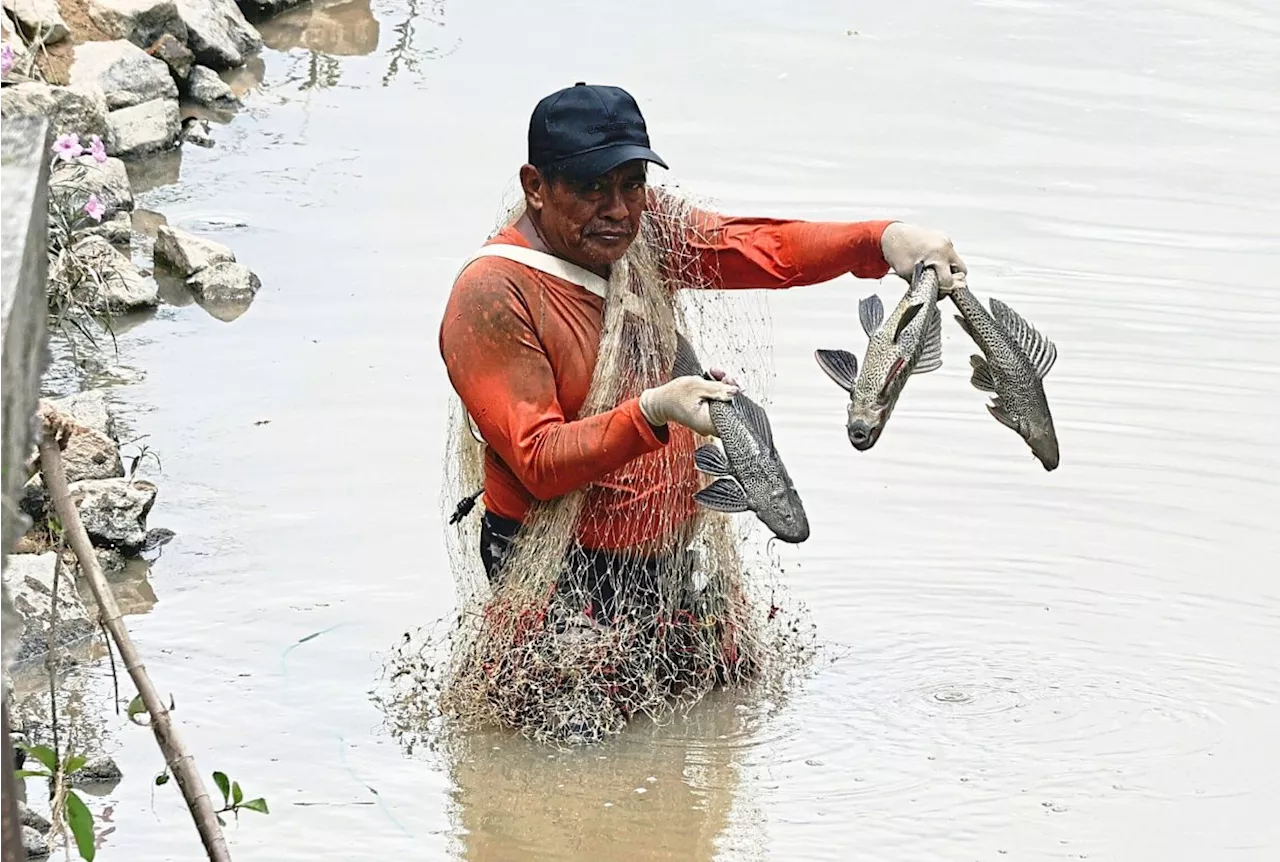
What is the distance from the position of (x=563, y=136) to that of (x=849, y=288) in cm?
355

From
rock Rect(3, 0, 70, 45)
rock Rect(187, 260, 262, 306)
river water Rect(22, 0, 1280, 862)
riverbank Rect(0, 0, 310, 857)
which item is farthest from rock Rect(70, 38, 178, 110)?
rock Rect(187, 260, 262, 306)

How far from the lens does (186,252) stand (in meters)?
8.16

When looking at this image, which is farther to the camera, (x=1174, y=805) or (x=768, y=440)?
(x=1174, y=805)

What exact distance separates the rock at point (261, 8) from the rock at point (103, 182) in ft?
10.7

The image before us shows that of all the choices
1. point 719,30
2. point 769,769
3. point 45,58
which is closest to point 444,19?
point 719,30

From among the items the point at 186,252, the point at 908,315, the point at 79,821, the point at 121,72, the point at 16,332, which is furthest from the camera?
the point at 121,72

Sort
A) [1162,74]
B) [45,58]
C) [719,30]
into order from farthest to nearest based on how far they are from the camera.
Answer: [719,30]
[1162,74]
[45,58]

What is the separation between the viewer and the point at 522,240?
482cm

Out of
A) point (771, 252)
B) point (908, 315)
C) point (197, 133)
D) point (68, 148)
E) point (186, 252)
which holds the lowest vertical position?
point (197, 133)

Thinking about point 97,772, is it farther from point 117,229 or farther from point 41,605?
point 117,229

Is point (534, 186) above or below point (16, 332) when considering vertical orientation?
below

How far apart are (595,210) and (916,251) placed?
0.74 meters

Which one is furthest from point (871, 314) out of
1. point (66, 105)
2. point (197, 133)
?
point (197, 133)

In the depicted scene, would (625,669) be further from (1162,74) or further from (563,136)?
(1162,74)
